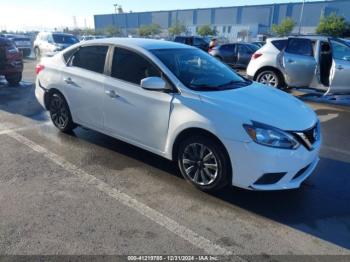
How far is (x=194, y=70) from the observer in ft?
14.7

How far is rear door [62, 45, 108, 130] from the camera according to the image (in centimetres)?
488

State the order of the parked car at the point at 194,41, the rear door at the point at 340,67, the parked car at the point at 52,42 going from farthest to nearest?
the parked car at the point at 194,41 → the parked car at the point at 52,42 → the rear door at the point at 340,67

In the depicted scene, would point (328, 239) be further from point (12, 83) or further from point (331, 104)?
point (12, 83)

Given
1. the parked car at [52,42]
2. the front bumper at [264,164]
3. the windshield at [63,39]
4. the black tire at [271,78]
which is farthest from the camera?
the windshield at [63,39]

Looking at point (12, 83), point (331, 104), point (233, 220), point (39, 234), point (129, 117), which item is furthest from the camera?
point (12, 83)

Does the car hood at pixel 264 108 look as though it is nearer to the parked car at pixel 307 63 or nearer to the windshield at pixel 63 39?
the parked car at pixel 307 63

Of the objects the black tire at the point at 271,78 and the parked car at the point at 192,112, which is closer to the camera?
Result: the parked car at the point at 192,112

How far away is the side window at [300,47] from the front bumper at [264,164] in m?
6.16

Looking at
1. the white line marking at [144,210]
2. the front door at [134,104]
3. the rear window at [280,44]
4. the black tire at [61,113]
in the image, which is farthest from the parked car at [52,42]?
the front door at [134,104]

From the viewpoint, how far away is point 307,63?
8875mm

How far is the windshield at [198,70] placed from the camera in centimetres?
417

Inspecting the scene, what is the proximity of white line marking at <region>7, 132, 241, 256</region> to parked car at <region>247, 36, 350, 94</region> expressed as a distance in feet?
21.6

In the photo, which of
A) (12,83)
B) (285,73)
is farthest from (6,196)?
(12,83)

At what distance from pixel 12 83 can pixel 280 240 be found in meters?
10.4
